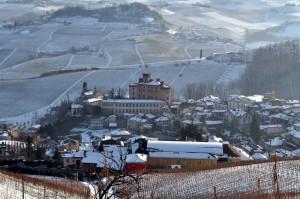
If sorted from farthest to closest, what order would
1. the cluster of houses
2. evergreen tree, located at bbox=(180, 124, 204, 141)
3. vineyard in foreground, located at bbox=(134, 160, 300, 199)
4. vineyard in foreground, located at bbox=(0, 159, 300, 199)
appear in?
evergreen tree, located at bbox=(180, 124, 204, 141) → the cluster of houses → vineyard in foreground, located at bbox=(134, 160, 300, 199) → vineyard in foreground, located at bbox=(0, 159, 300, 199)

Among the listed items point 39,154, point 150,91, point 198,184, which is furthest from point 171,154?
point 150,91

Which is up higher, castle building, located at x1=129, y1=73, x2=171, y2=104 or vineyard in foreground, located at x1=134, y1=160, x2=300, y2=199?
vineyard in foreground, located at x1=134, y1=160, x2=300, y2=199

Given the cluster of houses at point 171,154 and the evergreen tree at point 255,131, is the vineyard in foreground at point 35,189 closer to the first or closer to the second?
the cluster of houses at point 171,154

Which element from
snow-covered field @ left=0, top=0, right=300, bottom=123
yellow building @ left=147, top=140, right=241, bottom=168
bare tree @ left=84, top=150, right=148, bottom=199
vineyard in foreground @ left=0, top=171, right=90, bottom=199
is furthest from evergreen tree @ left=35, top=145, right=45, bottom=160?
bare tree @ left=84, top=150, right=148, bottom=199

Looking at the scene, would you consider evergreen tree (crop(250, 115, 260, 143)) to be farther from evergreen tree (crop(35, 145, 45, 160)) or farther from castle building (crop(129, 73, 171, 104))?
evergreen tree (crop(35, 145, 45, 160))

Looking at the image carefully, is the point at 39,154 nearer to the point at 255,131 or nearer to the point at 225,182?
the point at 225,182

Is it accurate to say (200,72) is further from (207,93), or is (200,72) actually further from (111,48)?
(111,48)

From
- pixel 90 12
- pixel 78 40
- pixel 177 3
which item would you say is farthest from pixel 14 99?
pixel 177 3
